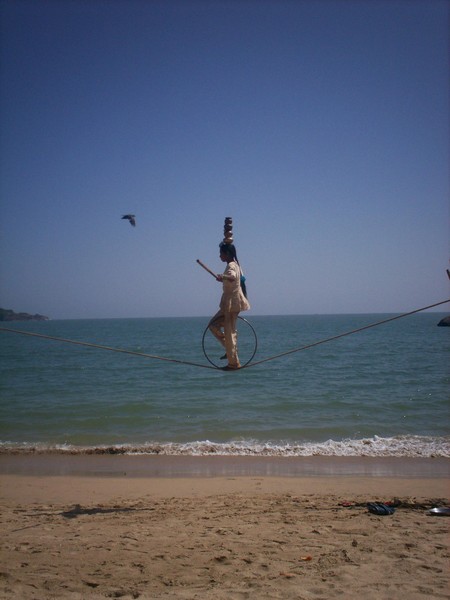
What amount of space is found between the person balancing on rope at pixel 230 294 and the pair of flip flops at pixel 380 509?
2.70 metres

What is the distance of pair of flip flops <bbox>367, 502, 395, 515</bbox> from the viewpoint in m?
6.59

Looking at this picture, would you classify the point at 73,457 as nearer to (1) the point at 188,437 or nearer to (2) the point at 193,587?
(1) the point at 188,437

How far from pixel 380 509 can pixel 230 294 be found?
361 cm

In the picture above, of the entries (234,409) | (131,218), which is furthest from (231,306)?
(234,409)

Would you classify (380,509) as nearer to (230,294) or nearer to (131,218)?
(230,294)

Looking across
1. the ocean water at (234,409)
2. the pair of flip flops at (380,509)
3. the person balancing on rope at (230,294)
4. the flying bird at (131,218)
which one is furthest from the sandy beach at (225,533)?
the flying bird at (131,218)

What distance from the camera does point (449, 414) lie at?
14594 millimetres

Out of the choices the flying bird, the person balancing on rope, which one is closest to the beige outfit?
the person balancing on rope

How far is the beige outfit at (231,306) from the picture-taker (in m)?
6.55

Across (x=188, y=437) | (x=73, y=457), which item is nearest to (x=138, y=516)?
(x=73, y=457)

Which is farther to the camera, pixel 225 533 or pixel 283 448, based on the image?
pixel 283 448

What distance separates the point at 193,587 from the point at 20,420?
470 inches

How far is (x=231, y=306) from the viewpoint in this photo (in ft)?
21.8

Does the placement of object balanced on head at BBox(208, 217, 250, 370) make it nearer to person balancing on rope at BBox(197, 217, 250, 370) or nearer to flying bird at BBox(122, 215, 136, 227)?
person balancing on rope at BBox(197, 217, 250, 370)
